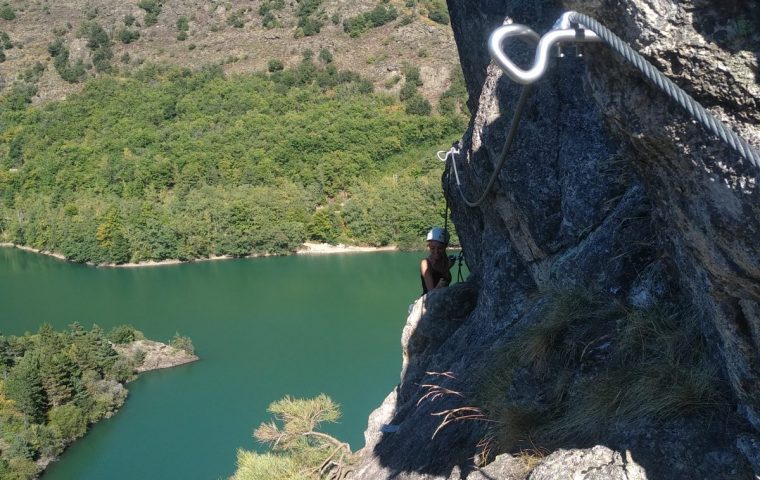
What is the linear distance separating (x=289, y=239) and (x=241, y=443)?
844 inches

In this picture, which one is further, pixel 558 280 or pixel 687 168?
pixel 558 280

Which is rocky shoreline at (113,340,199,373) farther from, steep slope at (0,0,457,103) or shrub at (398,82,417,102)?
steep slope at (0,0,457,103)

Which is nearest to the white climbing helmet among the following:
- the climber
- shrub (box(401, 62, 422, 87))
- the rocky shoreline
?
the climber

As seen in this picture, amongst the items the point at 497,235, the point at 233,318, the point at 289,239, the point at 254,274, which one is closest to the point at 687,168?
the point at 497,235

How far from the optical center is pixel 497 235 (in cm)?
453

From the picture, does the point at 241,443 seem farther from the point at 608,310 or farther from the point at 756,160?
the point at 756,160

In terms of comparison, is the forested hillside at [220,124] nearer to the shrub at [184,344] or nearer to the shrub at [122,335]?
the shrub at [122,335]

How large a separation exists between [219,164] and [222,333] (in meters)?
20.4

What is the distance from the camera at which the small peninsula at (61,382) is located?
1588 cm

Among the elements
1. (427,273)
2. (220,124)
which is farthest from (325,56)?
(427,273)

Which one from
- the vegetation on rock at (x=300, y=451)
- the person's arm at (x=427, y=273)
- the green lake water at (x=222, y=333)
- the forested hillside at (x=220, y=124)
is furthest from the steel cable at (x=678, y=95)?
the forested hillside at (x=220, y=124)

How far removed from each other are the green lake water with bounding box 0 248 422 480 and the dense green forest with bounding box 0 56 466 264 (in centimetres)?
180

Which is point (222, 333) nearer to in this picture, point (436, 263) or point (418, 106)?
point (436, 263)

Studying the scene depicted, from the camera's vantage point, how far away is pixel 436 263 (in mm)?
5691
